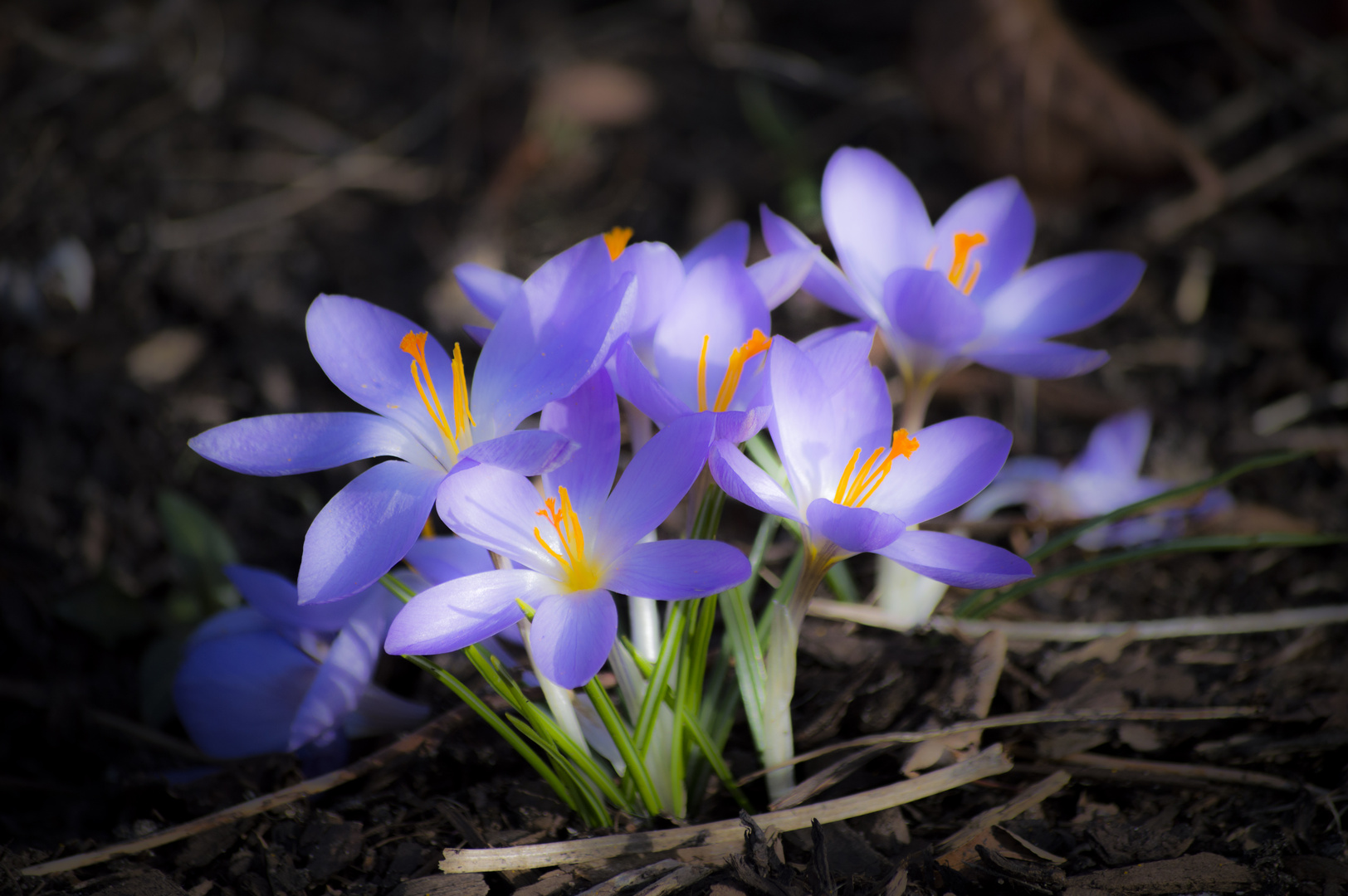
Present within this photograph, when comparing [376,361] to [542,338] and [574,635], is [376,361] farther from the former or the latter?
[574,635]

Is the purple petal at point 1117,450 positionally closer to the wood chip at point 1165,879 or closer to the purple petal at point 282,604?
the wood chip at point 1165,879

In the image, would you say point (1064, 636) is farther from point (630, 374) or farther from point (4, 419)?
point (4, 419)

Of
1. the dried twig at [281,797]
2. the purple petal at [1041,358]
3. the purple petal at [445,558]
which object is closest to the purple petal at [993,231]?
the purple petal at [1041,358]

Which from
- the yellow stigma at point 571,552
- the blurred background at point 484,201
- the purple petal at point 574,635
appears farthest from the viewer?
the blurred background at point 484,201

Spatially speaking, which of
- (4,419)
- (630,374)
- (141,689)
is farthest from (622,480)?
(4,419)

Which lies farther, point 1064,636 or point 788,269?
point 1064,636

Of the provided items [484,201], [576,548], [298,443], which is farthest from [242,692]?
[484,201]
